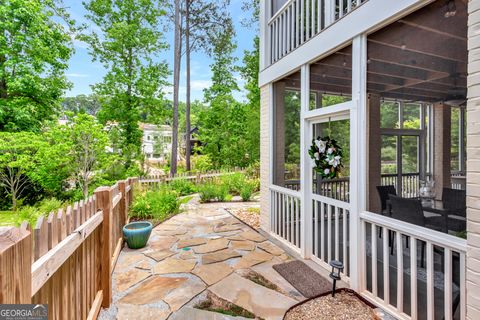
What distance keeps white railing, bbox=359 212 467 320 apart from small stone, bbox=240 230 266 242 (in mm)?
1912

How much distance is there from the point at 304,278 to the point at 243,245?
1.38 m

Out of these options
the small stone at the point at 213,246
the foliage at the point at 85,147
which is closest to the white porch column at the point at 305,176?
the small stone at the point at 213,246

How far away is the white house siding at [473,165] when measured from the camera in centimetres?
172

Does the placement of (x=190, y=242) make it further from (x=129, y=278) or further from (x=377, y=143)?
(x=377, y=143)

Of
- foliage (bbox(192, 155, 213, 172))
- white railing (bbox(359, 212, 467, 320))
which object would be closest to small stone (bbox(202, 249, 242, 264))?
white railing (bbox(359, 212, 467, 320))

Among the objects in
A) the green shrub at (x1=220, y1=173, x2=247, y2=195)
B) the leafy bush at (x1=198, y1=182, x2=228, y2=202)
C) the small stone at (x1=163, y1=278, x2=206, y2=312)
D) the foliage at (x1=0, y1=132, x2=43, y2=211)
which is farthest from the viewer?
the green shrub at (x1=220, y1=173, x2=247, y2=195)

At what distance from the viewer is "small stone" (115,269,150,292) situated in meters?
3.02

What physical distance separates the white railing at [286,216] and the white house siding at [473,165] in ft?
7.30

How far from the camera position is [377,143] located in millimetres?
3648

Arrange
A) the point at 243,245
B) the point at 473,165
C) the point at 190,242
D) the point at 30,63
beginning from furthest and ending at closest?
1. the point at 30,63
2. the point at 190,242
3. the point at 243,245
4. the point at 473,165

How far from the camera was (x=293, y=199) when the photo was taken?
4.06 meters

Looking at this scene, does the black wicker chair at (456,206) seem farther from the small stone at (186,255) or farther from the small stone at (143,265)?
the small stone at (143,265)

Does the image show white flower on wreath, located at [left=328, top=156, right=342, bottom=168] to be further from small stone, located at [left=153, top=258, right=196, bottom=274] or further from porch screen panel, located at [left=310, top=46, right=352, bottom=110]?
small stone, located at [left=153, top=258, right=196, bottom=274]

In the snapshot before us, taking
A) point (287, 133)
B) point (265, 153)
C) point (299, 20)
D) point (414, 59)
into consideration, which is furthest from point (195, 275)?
point (299, 20)
